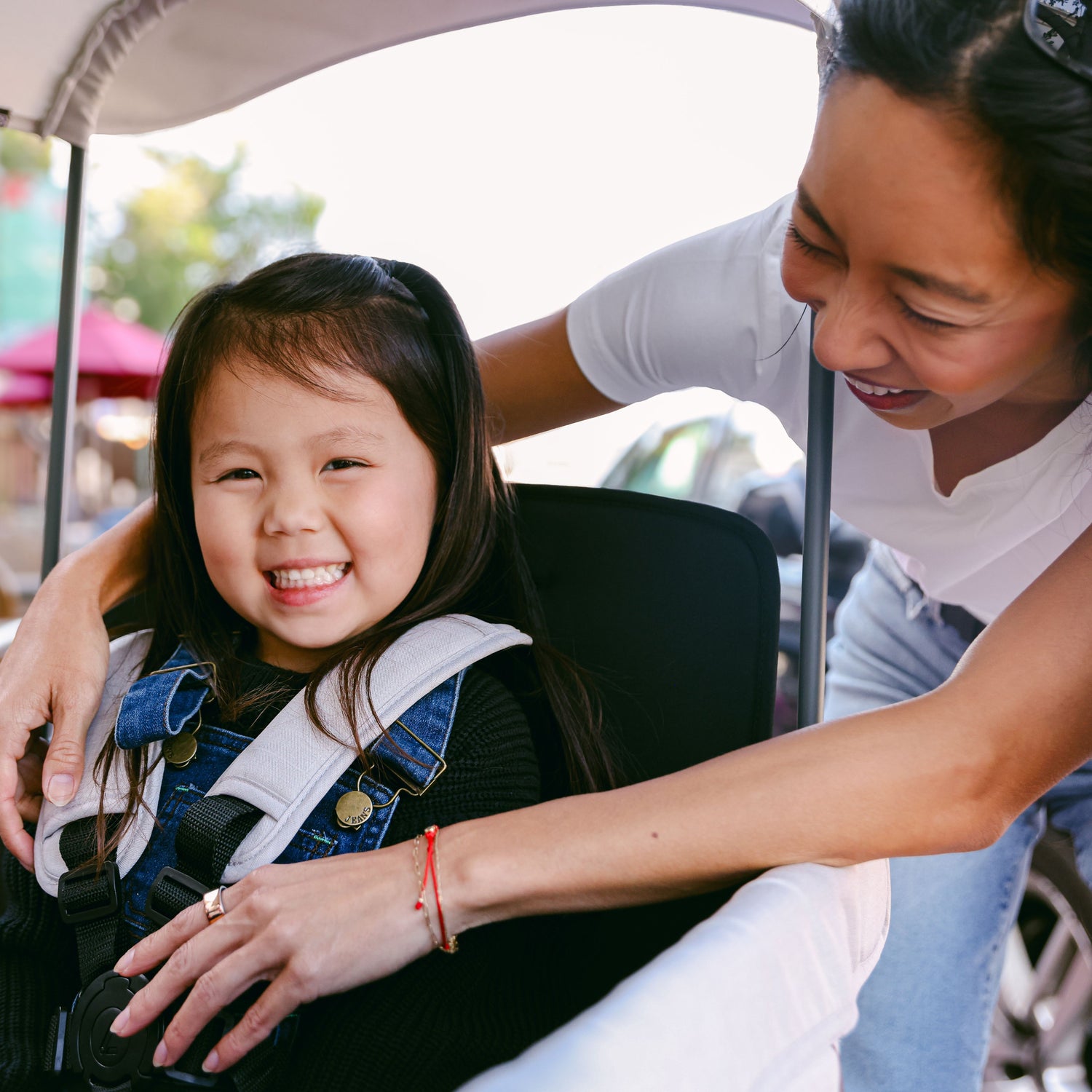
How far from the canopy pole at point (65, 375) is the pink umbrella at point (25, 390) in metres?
4.80

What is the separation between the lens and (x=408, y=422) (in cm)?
109

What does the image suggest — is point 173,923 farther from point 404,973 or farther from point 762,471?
point 762,471

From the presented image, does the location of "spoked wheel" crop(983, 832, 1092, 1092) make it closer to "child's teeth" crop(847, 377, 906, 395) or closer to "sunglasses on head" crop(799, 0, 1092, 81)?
"child's teeth" crop(847, 377, 906, 395)

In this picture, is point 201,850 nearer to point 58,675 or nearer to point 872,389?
point 58,675

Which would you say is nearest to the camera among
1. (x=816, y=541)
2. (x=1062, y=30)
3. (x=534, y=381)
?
(x=1062, y=30)

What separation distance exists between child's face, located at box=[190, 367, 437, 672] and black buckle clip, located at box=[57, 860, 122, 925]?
0.88ft

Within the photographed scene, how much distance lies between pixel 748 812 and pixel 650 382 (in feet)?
2.11

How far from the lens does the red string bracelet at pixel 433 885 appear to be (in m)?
0.78

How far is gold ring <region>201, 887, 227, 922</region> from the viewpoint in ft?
2.77

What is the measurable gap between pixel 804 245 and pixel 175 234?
11.9 meters

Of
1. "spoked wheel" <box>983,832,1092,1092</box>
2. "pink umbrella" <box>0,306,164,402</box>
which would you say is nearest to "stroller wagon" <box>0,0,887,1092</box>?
"spoked wheel" <box>983,832,1092,1092</box>

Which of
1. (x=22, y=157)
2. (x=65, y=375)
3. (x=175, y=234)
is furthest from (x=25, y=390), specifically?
(x=22, y=157)

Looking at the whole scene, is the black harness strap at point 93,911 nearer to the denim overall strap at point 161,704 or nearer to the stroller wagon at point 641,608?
the denim overall strap at point 161,704

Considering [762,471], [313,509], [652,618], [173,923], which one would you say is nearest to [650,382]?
[652,618]
